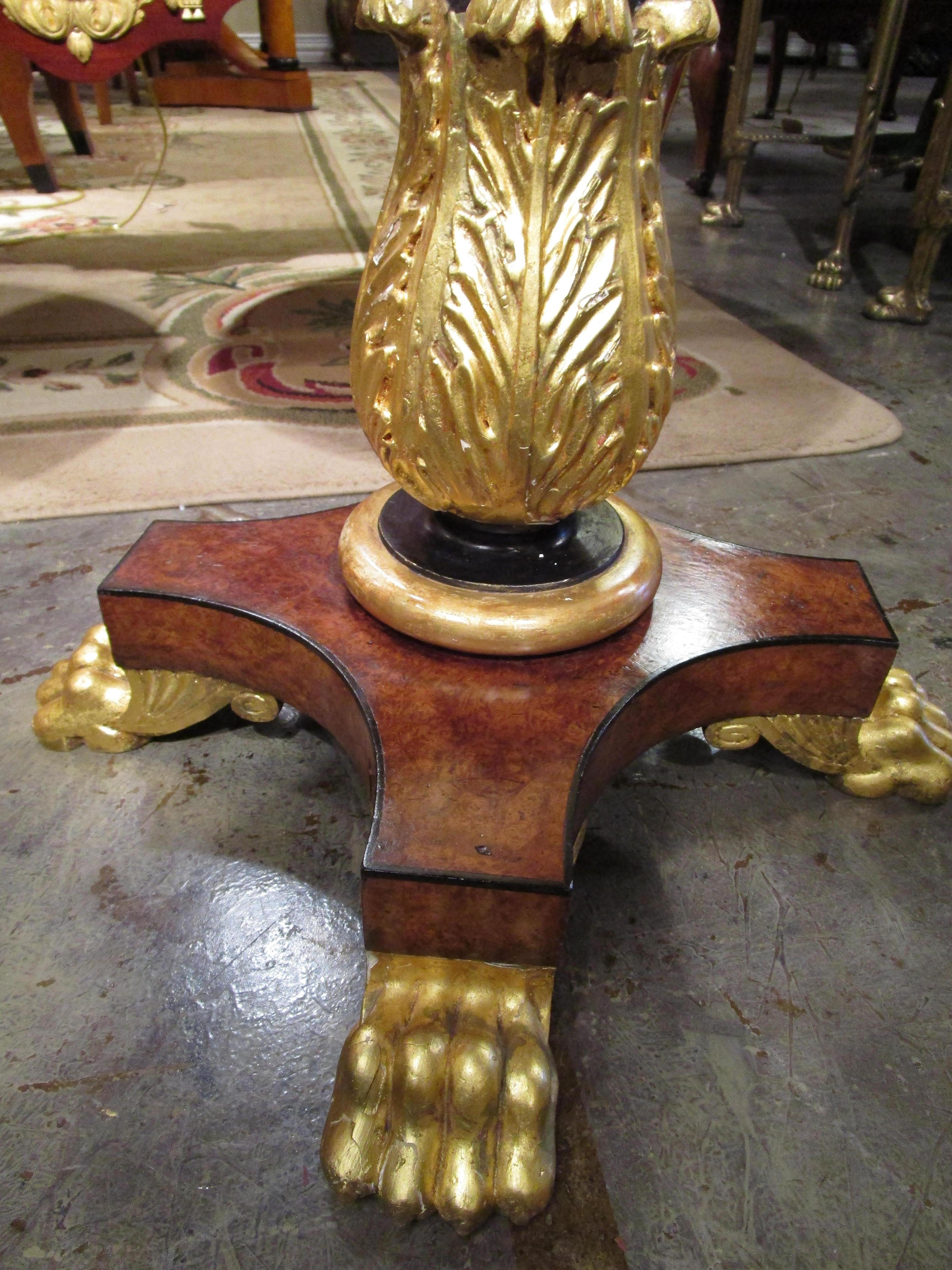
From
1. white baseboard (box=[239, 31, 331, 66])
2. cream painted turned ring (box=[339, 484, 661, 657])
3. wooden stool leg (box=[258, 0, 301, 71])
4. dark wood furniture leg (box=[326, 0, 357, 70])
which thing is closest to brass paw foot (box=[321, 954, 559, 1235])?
cream painted turned ring (box=[339, 484, 661, 657])

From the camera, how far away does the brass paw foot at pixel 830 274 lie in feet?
5.71

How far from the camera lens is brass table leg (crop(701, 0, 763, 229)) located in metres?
1.79

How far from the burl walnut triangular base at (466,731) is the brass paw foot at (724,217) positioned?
1711mm

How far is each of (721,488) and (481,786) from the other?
0.70 metres

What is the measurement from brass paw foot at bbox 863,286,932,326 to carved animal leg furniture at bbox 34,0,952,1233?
1173mm

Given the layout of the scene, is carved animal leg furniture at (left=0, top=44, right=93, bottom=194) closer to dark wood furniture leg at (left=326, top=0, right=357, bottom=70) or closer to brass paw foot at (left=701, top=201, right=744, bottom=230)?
brass paw foot at (left=701, top=201, right=744, bottom=230)

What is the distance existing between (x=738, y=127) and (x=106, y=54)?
4.35 ft

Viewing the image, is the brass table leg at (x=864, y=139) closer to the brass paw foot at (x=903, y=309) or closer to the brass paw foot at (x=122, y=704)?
the brass paw foot at (x=903, y=309)

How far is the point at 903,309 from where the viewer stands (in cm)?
159

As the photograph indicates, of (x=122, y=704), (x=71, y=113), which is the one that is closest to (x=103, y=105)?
(x=71, y=113)

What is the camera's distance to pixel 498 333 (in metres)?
0.45

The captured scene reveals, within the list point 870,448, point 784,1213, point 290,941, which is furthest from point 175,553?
point 870,448

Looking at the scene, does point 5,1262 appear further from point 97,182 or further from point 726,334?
point 97,182

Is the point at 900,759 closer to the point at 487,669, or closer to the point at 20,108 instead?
the point at 487,669
